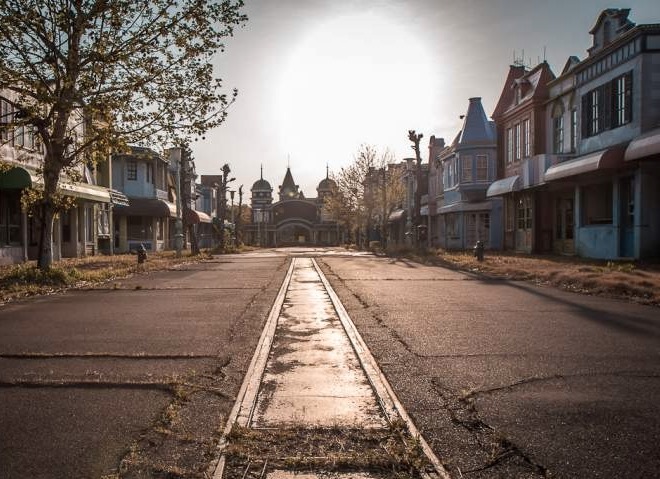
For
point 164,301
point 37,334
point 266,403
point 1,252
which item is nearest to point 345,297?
point 164,301

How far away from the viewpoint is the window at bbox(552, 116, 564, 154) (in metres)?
26.8

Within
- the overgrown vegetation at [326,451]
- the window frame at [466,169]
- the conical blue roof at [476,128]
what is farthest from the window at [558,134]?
the overgrown vegetation at [326,451]

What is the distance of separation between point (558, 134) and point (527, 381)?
2435 centimetres

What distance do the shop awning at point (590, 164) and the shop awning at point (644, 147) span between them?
0.94 meters

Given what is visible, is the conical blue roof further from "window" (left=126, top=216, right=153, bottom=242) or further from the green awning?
the green awning

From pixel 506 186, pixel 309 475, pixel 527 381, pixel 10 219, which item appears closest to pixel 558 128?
pixel 506 186

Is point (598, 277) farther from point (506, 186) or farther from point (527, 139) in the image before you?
point (527, 139)

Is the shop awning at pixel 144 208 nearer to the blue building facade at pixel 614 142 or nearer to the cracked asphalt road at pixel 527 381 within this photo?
the blue building facade at pixel 614 142

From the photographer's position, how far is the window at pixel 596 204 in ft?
76.6

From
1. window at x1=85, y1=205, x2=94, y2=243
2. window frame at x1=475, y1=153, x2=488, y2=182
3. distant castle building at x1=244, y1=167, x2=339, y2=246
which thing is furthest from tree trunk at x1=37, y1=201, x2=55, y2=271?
distant castle building at x1=244, y1=167, x2=339, y2=246

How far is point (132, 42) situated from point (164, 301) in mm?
7545

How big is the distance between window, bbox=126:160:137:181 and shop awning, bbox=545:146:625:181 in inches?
1199

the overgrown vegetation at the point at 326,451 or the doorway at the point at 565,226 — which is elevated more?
the doorway at the point at 565,226

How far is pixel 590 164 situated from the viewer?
19.7m
